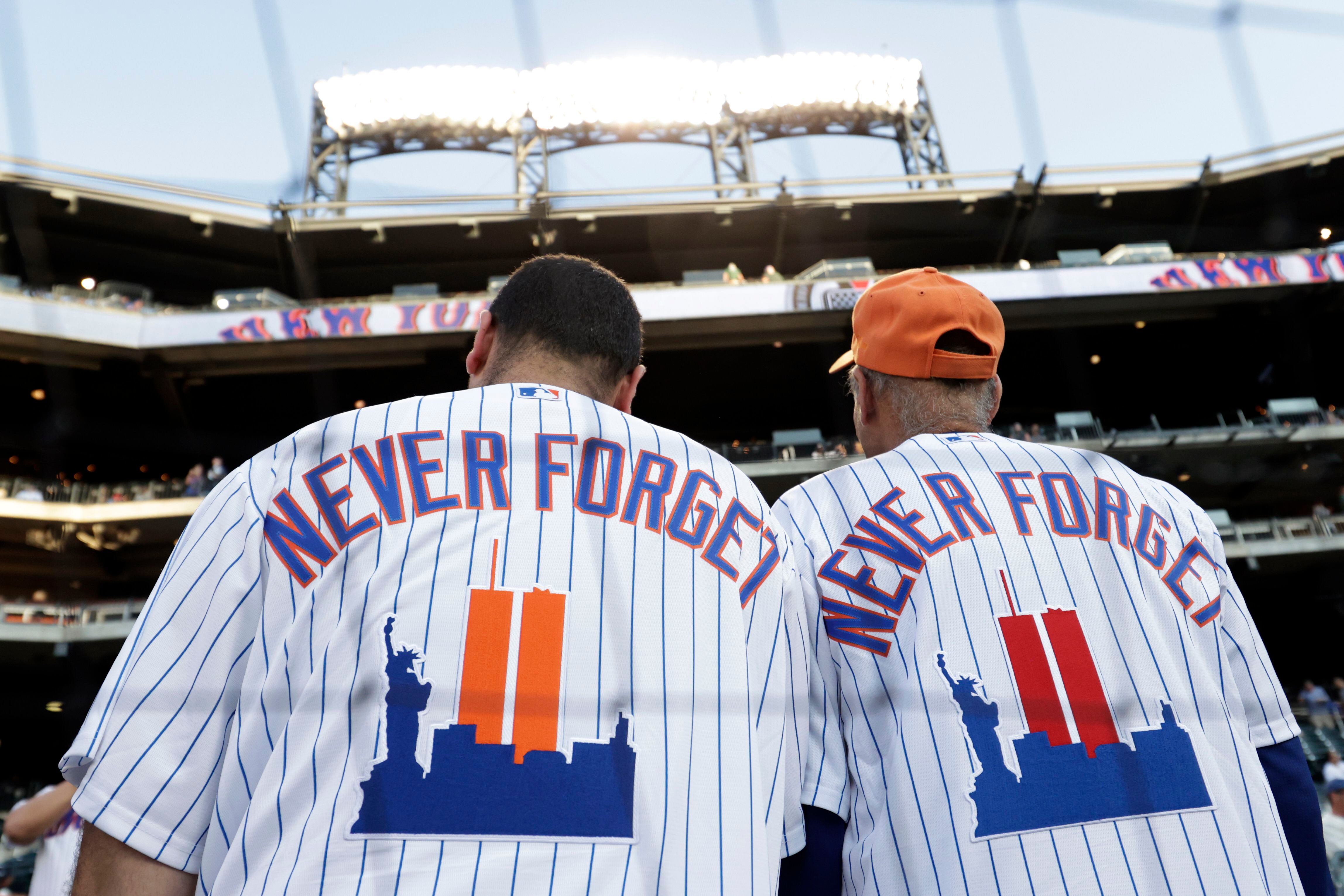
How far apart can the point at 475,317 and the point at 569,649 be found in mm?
13780

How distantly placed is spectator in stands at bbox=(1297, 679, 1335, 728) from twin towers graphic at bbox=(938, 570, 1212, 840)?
470 inches

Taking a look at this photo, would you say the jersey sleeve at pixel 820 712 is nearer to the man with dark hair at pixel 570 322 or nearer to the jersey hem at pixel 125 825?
the man with dark hair at pixel 570 322

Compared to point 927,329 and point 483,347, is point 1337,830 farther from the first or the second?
point 483,347

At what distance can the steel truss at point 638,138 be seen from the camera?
1941cm

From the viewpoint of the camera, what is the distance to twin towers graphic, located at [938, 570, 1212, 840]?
91cm

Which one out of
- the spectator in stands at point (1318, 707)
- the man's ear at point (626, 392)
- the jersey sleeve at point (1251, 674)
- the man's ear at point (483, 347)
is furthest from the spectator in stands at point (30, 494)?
the spectator in stands at point (1318, 707)

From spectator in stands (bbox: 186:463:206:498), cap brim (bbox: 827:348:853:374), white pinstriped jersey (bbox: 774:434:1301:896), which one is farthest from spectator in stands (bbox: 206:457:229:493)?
white pinstriped jersey (bbox: 774:434:1301:896)

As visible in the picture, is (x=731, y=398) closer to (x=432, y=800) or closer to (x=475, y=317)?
(x=475, y=317)

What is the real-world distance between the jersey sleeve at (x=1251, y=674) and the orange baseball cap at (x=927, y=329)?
44cm

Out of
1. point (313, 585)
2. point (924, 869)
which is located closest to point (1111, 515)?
point (924, 869)

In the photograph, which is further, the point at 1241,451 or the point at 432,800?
the point at 1241,451

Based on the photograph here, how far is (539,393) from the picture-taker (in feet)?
3.23

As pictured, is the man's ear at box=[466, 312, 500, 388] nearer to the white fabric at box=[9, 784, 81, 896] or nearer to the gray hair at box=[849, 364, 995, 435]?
the gray hair at box=[849, 364, 995, 435]

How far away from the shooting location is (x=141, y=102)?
3.50 feet
